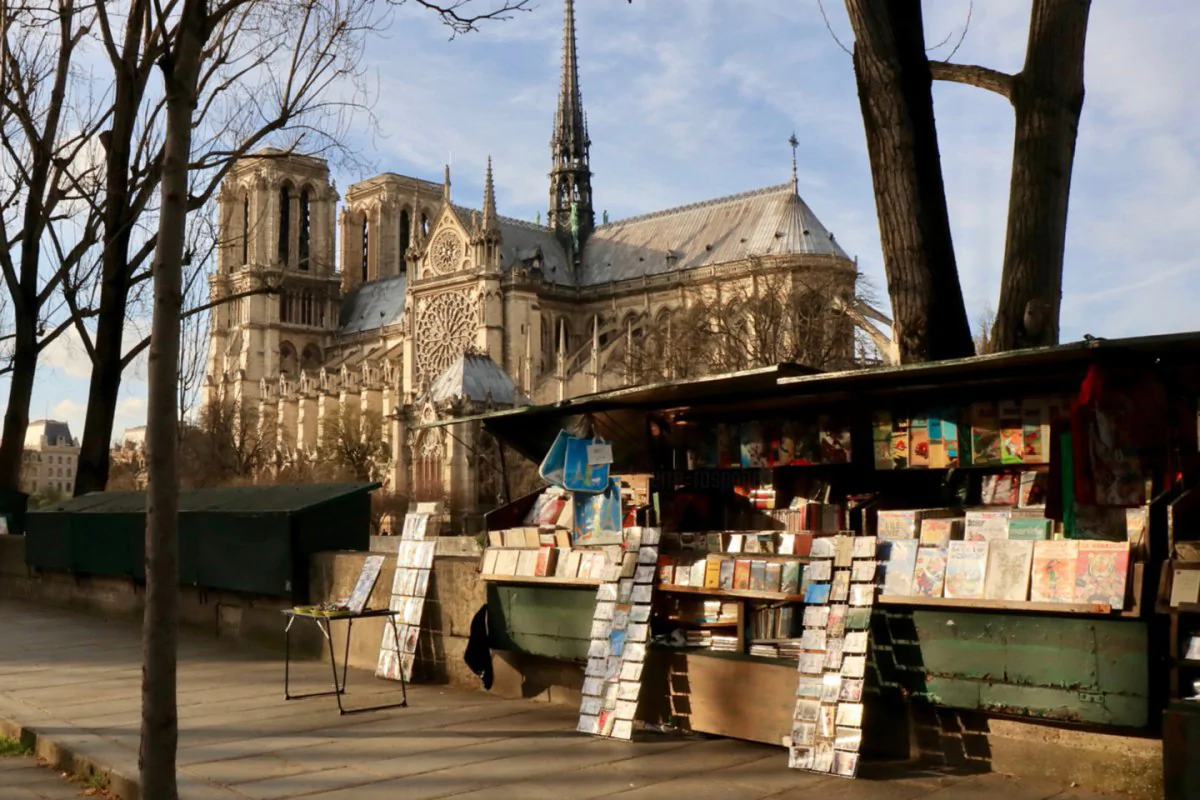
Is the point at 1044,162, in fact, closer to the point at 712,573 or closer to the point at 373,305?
the point at 712,573

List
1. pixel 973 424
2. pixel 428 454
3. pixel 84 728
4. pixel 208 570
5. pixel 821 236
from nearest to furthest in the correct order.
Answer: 1. pixel 973 424
2. pixel 84 728
3. pixel 208 570
4. pixel 428 454
5. pixel 821 236

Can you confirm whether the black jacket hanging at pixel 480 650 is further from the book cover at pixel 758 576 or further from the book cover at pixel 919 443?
the book cover at pixel 919 443

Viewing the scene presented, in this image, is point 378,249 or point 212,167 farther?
point 378,249

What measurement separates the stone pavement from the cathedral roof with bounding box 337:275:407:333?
89.0 m

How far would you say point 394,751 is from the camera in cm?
766

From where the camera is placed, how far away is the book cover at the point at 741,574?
7.89 m

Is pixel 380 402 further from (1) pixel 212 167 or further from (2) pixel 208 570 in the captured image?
(2) pixel 208 570

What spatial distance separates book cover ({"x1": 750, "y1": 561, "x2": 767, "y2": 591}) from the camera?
780 centimetres

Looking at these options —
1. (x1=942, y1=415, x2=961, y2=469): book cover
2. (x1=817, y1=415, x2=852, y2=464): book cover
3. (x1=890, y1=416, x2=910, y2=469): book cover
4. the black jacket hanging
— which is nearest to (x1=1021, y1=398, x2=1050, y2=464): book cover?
(x1=942, y1=415, x2=961, y2=469): book cover

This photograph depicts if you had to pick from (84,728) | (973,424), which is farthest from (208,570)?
(973,424)

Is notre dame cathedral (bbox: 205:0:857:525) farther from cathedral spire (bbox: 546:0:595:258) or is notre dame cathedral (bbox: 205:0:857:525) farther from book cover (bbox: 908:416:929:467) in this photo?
book cover (bbox: 908:416:929:467)

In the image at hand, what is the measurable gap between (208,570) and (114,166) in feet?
28.2

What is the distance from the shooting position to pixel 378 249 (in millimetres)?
107750

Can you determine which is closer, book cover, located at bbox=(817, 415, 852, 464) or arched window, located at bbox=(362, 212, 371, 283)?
book cover, located at bbox=(817, 415, 852, 464)
